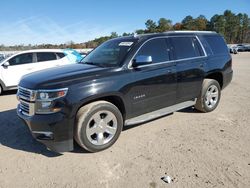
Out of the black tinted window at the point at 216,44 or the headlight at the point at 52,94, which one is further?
the black tinted window at the point at 216,44

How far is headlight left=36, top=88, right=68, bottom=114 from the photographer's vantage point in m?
3.76

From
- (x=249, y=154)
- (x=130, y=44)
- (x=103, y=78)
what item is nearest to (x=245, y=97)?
(x=249, y=154)

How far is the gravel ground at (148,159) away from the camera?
11.0 feet

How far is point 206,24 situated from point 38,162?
113 m

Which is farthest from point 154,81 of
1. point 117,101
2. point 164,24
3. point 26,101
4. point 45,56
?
point 164,24

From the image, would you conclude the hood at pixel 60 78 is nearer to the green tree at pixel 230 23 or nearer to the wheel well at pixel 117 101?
the wheel well at pixel 117 101

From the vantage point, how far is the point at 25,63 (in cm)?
984

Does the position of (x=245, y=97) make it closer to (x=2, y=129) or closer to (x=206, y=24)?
(x=2, y=129)

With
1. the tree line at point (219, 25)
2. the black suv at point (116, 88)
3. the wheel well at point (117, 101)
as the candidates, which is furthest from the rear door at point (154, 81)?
the tree line at point (219, 25)

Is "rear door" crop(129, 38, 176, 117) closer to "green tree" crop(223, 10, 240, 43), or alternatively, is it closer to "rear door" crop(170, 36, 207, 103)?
"rear door" crop(170, 36, 207, 103)

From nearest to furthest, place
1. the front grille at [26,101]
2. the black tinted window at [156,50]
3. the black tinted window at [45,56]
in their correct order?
the front grille at [26,101] → the black tinted window at [156,50] → the black tinted window at [45,56]

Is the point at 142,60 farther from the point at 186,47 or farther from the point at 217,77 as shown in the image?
the point at 217,77

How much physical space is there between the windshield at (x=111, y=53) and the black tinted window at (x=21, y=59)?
5.27 m

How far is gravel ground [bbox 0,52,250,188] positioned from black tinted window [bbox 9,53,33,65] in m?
4.77
